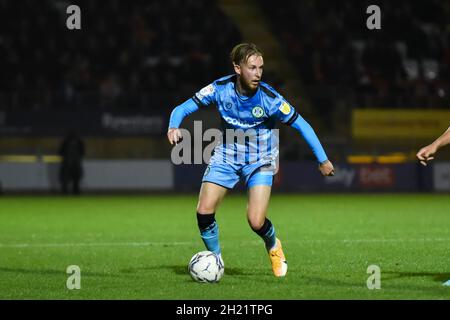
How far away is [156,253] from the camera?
1170 centimetres

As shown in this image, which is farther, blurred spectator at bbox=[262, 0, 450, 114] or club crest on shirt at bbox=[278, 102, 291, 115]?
blurred spectator at bbox=[262, 0, 450, 114]

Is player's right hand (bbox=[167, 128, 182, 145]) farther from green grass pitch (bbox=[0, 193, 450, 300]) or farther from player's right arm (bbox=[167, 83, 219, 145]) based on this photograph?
green grass pitch (bbox=[0, 193, 450, 300])

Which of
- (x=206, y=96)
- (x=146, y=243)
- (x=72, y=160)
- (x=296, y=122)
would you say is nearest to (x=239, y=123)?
(x=206, y=96)

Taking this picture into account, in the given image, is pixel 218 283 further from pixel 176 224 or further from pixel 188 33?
pixel 188 33

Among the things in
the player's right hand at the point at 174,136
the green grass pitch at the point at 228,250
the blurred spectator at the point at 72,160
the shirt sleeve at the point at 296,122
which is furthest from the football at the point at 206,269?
the blurred spectator at the point at 72,160

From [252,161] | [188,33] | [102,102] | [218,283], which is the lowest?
[218,283]

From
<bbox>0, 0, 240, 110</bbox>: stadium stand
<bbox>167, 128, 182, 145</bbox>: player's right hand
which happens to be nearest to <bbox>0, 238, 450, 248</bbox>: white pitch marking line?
<bbox>167, 128, 182, 145</bbox>: player's right hand

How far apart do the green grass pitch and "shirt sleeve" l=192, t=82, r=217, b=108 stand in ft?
5.38

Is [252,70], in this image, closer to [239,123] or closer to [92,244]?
[239,123]

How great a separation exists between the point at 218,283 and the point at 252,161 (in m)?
1.28

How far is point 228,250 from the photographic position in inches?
472

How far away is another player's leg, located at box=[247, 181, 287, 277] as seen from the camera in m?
9.29

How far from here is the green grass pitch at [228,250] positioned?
830cm

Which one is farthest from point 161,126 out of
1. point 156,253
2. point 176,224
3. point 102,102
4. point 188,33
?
point 156,253
